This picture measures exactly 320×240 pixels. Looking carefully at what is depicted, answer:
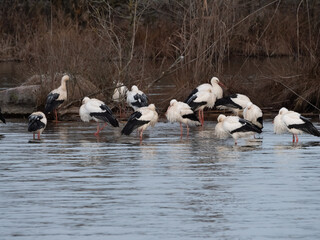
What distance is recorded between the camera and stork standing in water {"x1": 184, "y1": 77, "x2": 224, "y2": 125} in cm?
1900

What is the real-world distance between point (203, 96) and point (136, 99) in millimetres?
1445

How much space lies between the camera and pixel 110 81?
70.6ft

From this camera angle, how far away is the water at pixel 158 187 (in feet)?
29.5

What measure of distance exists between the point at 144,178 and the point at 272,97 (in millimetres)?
9834

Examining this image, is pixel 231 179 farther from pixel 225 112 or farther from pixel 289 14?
pixel 289 14

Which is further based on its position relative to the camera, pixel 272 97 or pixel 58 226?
pixel 272 97

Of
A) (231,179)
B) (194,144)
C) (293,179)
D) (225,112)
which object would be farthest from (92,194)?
(225,112)

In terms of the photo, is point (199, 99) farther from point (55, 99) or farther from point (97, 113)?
point (55, 99)

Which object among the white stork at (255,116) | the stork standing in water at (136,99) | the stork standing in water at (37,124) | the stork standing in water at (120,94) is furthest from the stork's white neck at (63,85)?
the white stork at (255,116)

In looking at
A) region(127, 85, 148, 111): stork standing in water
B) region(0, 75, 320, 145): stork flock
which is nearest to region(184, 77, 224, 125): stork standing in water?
region(0, 75, 320, 145): stork flock

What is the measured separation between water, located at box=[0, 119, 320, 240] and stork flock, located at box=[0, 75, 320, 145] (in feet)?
0.87

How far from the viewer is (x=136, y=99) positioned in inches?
756

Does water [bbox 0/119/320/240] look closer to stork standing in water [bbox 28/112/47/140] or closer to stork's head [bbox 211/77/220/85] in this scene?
stork standing in water [bbox 28/112/47/140]

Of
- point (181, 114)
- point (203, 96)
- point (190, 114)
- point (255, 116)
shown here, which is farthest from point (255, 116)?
point (203, 96)
